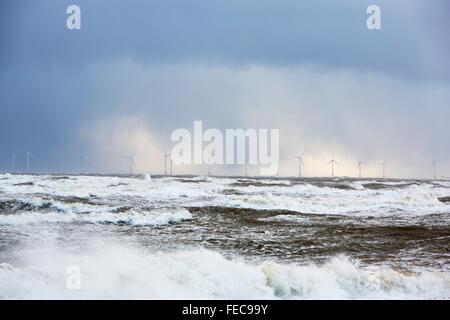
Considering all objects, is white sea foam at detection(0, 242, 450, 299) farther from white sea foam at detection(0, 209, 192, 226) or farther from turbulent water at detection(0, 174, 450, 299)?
white sea foam at detection(0, 209, 192, 226)

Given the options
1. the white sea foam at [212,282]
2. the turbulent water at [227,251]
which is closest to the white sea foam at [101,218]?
the turbulent water at [227,251]

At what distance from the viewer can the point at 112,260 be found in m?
10.1

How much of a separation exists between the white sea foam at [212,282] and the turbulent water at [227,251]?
0.02 metres

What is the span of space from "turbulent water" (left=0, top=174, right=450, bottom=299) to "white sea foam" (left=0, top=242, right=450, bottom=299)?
2 cm

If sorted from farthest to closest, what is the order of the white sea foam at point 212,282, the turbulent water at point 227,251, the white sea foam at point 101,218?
the white sea foam at point 101,218, the turbulent water at point 227,251, the white sea foam at point 212,282

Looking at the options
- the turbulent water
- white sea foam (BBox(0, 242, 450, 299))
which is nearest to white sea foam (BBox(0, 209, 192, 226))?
the turbulent water

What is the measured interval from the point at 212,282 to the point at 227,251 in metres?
4.11

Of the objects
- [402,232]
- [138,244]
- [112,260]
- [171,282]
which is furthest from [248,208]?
[171,282]

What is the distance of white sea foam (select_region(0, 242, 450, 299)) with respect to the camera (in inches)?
293

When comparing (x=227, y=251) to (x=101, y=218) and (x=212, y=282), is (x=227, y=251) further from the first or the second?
(x=101, y=218)

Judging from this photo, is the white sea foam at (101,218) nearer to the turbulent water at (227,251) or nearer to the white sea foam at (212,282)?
the turbulent water at (227,251)

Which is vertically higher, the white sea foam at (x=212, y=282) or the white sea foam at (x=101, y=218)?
the white sea foam at (x=212, y=282)

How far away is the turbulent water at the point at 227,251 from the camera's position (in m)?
7.92
